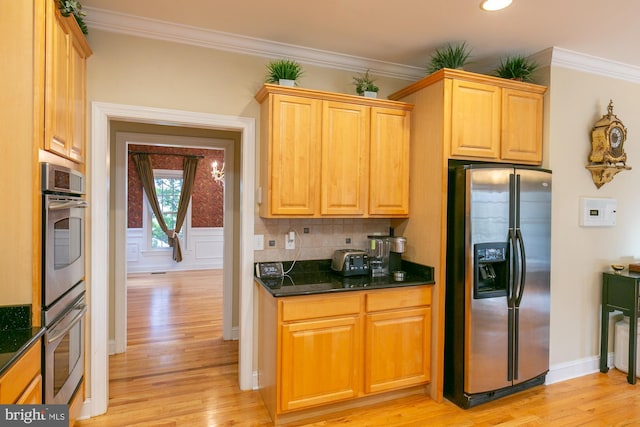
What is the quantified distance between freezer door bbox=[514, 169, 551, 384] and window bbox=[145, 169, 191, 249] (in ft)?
23.4

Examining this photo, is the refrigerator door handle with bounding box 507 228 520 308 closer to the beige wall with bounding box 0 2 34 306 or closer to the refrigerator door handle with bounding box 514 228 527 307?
the refrigerator door handle with bounding box 514 228 527 307

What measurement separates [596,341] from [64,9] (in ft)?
15.5

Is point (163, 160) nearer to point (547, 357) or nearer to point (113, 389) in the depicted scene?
point (113, 389)

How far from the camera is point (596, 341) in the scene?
3.40 meters

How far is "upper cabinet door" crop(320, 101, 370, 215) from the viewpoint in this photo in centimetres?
283

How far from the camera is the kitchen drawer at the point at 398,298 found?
2685mm

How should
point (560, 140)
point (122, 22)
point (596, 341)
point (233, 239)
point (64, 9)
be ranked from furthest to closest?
point (233, 239) < point (596, 341) < point (560, 140) < point (122, 22) < point (64, 9)

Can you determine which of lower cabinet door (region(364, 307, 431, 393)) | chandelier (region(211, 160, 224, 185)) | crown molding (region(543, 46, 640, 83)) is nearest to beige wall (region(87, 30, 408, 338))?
lower cabinet door (region(364, 307, 431, 393))

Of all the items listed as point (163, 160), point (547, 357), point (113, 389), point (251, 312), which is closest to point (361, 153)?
point (251, 312)

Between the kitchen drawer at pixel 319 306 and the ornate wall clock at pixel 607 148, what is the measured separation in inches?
96.6

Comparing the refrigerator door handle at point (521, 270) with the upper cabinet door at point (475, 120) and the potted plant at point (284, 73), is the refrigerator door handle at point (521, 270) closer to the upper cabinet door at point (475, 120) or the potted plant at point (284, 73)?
the upper cabinet door at point (475, 120)

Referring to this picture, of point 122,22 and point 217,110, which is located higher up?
point 122,22

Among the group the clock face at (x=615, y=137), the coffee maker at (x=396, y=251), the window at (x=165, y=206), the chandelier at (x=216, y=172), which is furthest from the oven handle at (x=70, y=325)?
the chandelier at (x=216, y=172)

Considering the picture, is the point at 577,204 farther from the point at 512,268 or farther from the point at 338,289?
the point at 338,289
